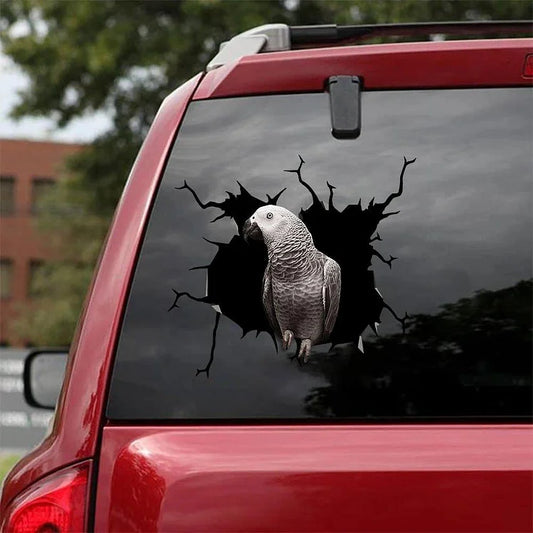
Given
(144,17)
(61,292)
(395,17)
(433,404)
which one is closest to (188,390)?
(433,404)

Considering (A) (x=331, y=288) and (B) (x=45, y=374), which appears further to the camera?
(B) (x=45, y=374)

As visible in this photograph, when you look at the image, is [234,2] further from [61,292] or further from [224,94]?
[61,292]

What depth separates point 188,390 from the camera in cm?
182

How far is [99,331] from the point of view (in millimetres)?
1899

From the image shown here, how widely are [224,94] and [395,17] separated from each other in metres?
10.8

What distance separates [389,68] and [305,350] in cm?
58

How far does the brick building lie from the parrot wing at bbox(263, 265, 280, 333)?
49.2 m

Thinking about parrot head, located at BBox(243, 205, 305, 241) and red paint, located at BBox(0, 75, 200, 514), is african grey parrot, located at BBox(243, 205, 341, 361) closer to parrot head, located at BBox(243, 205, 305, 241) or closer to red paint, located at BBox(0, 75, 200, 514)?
parrot head, located at BBox(243, 205, 305, 241)

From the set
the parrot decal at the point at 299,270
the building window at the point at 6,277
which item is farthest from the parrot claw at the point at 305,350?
the building window at the point at 6,277

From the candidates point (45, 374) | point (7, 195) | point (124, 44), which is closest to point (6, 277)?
point (7, 195)

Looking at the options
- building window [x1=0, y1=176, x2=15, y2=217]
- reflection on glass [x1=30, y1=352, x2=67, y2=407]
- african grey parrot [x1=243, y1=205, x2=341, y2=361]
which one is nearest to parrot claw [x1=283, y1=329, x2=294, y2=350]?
african grey parrot [x1=243, y1=205, x2=341, y2=361]

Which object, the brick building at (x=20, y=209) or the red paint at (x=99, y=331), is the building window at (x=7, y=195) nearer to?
the brick building at (x=20, y=209)

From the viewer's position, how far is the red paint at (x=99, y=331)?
186cm

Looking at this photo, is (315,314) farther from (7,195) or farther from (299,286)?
(7,195)
